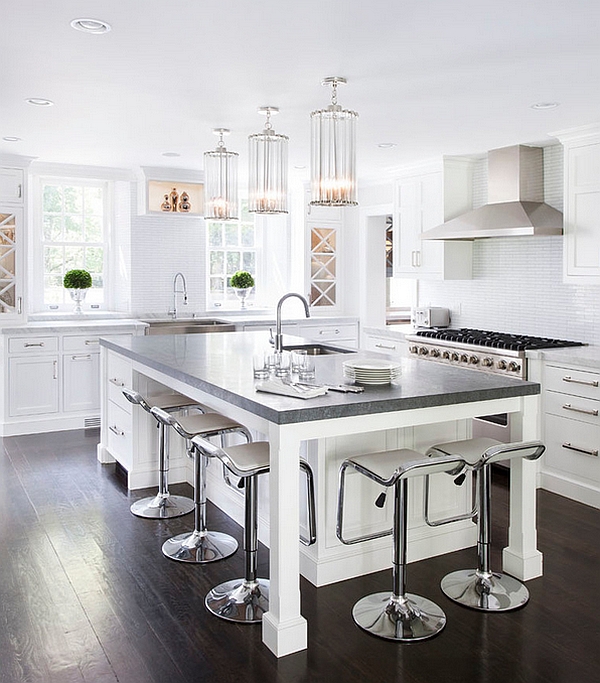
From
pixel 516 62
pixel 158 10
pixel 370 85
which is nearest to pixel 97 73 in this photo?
pixel 158 10

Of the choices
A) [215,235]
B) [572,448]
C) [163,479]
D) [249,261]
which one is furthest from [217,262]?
[572,448]

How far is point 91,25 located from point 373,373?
1948 millimetres

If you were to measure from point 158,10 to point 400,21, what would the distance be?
100 cm

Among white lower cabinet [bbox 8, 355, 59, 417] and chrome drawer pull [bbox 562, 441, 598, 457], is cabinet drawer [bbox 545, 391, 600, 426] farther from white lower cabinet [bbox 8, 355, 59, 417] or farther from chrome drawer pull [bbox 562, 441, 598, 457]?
white lower cabinet [bbox 8, 355, 59, 417]

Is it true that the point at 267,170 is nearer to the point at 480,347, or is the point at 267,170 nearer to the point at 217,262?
the point at 480,347

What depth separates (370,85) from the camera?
12.9ft

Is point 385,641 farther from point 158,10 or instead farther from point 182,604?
point 158,10

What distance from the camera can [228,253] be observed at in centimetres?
821

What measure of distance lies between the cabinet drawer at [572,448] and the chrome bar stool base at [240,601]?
238 centimetres

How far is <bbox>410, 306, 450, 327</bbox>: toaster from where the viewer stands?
6.75m

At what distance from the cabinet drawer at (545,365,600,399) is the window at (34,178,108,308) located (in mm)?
4823

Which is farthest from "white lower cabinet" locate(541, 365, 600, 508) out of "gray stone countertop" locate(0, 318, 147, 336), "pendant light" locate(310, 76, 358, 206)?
"gray stone countertop" locate(0, 318, 147, 336)

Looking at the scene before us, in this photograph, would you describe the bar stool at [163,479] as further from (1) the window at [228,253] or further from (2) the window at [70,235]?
(1) the window at [228,253]

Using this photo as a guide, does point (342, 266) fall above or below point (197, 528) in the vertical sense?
above
